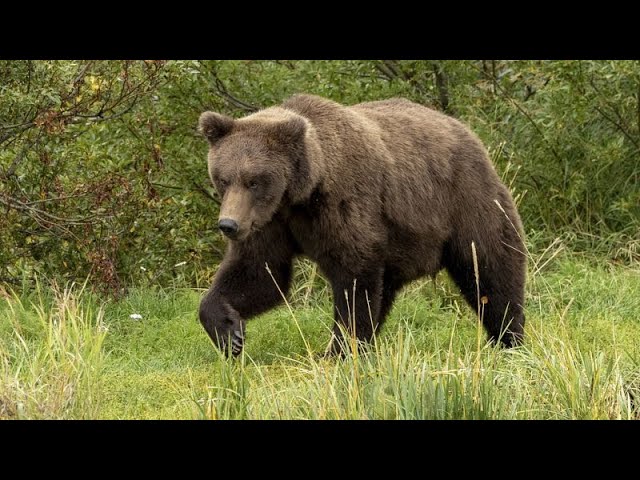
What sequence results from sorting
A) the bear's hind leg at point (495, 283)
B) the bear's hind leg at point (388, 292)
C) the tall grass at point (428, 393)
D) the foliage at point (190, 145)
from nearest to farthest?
1. the tall grass at point (428, 393)
2. the bear's hind leg at point (388, 292)
3. the bear's hind leg at point (495, 283)
4. the foliage at point (190, 145)

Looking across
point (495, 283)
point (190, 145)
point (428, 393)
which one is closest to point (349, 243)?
point (495, 283)

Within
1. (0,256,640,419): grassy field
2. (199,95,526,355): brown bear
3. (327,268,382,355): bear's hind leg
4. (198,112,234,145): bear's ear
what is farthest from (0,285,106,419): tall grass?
(327,268,382,355): bear's hind leg

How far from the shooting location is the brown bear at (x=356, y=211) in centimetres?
675

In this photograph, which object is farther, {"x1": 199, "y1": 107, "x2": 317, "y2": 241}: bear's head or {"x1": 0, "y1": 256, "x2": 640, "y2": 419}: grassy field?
{"x1": 199, "y1": 107, "x2": 317, "y2": 241}: bear's head

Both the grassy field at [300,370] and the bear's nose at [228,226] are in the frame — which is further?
the bear's nose at [228,226]

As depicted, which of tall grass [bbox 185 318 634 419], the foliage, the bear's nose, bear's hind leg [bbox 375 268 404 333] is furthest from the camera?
the foliage

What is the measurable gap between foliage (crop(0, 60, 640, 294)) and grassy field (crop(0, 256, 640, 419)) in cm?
56

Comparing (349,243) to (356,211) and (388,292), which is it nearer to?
(356,211)

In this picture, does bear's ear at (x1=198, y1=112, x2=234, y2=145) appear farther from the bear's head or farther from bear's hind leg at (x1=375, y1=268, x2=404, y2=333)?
bear's hind leg at (x1=375, y1=268, x2=404, y2=333)

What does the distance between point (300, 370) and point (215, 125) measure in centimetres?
175

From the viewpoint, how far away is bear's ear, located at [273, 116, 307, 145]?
6715mm

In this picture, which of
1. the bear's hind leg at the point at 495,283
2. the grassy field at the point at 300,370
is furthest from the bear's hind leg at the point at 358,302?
the bear's hind leg at the point at 495,283

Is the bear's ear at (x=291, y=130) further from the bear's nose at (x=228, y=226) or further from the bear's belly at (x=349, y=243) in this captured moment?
the bear's nose at (x=228, y=226)

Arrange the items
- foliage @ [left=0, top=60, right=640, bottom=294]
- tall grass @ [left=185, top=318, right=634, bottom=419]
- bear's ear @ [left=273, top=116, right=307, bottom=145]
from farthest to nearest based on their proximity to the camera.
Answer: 1. foliage @ [left=0, top=60, right=640, bottom=294]
2. bear's ear @ [left=273, top=116, right=307, bottom=145]
3. tall grass @ [left=185, top=318, right=634, bottom=419]
